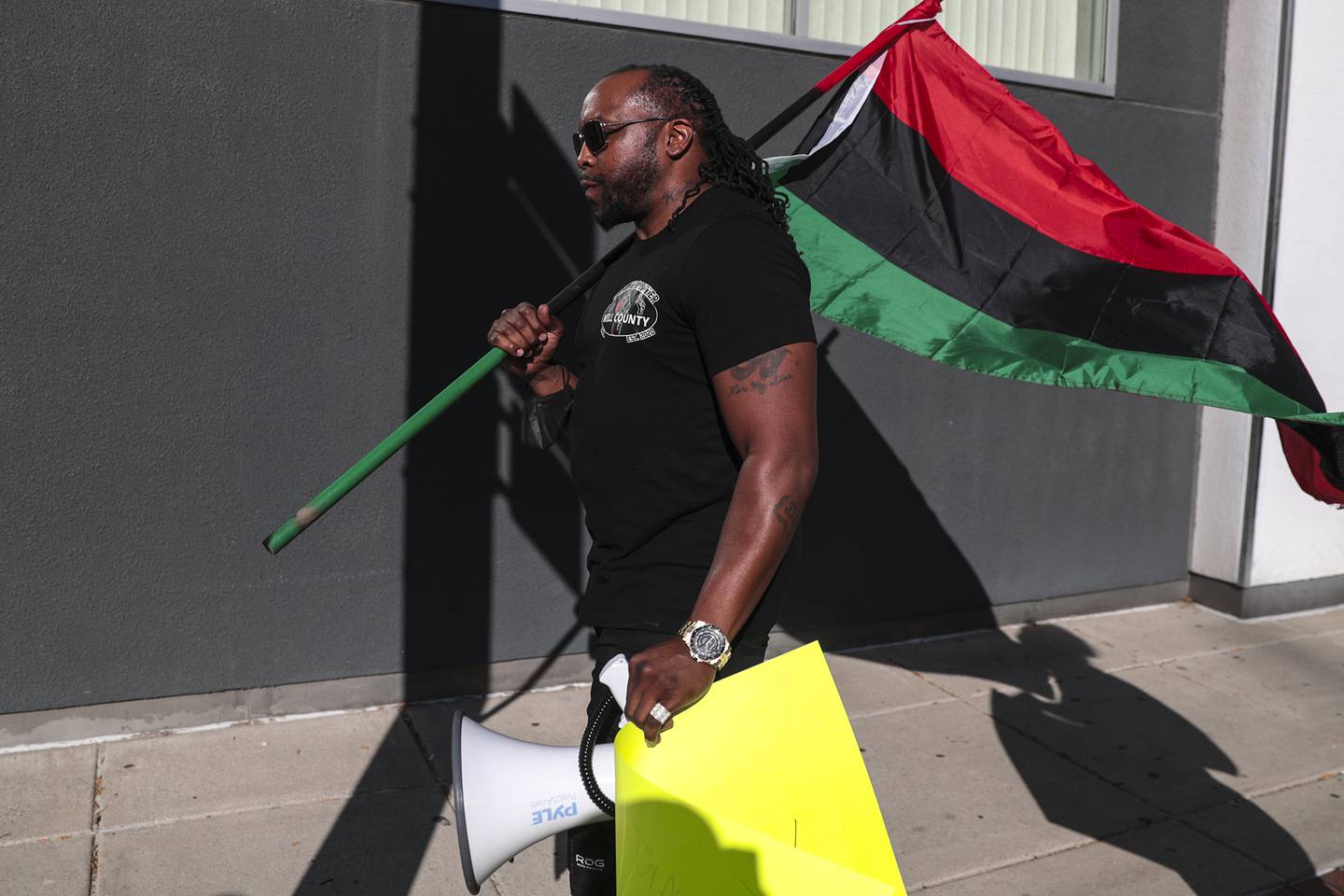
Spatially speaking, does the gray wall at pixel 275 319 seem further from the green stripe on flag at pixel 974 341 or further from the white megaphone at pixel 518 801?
the white megaphone at pixel 518 801

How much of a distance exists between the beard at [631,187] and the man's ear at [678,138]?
3 centimetres

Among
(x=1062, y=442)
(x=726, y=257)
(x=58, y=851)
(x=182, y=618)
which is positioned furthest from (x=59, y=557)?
(x=1062, y=442)

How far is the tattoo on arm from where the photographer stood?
197 centimetres

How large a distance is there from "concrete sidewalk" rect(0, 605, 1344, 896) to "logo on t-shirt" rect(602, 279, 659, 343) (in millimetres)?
1925

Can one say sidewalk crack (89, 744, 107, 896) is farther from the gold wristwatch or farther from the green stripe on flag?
the green stripe on flag

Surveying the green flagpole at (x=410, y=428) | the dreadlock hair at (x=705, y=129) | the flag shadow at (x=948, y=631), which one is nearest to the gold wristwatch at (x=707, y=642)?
the dreadlock hair at (x=705, y=129)

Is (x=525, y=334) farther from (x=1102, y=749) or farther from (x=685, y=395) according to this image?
(x=1102, y=749)

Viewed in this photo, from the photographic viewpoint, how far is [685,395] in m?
2.17

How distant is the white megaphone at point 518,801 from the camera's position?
1.92 m

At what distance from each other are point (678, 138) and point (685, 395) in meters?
0.54

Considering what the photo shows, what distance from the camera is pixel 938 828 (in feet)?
12.7

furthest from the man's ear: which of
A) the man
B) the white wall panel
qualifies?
the white wall panel

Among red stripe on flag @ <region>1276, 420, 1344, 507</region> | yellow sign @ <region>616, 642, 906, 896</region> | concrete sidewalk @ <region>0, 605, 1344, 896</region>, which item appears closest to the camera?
yellow sign @ <region>616, 642, 906, 896</region>

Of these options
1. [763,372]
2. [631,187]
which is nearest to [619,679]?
[763,372]
